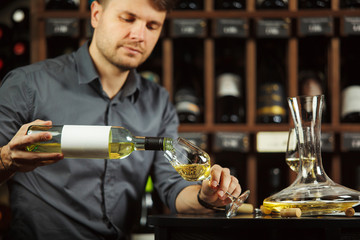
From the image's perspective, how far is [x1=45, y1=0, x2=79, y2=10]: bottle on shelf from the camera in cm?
178

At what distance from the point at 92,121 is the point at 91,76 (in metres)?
0.13

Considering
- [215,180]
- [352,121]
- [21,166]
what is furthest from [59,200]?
[352,121]

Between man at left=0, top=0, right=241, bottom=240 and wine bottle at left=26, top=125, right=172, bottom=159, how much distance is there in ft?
1.11

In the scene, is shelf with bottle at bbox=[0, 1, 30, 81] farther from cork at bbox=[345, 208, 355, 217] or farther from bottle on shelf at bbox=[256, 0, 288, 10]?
cork at bbox=[345, 208, 355, 217]

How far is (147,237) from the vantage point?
5.89 ft

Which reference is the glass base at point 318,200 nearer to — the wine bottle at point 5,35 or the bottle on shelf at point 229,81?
the bottle on shelf at point 229,81

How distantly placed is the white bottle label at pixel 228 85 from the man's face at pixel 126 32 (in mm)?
607

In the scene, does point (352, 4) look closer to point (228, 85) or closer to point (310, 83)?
point (310, 83)

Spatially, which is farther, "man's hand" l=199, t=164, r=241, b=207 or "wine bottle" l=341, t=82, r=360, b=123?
"wine bottle" l=341, t=82, r=360, b=123

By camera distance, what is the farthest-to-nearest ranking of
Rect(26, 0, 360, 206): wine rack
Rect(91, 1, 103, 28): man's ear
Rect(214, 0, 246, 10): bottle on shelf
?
Rect(214, 0, 246, 10): bottle on shelf < Rect(26, 0, 360, 206): wine rack < Rect(91, 1, 103, 28): man's ear

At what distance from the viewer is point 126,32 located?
122 cm

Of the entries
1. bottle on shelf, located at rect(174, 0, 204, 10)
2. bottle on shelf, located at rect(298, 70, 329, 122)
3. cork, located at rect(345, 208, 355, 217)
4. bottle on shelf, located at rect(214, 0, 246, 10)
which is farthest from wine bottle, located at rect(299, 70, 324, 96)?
cork, located at rect(345, 208, 355, 217)

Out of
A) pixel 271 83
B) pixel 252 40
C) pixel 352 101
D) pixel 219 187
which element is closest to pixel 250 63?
pixel 252 40

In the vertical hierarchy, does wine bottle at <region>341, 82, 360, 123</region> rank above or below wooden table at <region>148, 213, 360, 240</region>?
above
